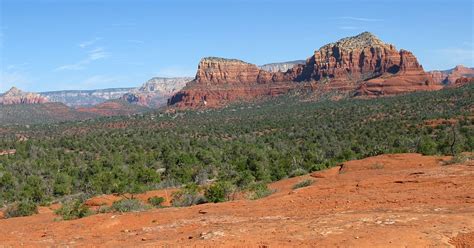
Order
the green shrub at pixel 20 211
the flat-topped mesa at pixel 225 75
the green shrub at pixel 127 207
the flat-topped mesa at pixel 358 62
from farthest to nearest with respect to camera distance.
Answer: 1. the flat-topped mesa at pixel 225 75
2. the flat-topped mesa at pixel 358 62
3. the green shrub at pixel 20 211
4. the green shrub at pixel 127 207

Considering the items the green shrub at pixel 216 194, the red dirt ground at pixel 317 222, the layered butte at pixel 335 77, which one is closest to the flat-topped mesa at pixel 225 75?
the layered butte at pixel 335 77

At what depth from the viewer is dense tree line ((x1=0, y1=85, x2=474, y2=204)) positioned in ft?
121

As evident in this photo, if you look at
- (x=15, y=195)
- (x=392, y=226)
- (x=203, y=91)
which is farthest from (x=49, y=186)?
(x=203, y=91)

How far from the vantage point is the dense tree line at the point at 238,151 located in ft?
121

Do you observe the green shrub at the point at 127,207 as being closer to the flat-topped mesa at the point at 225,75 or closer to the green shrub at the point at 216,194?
the green shrub at the point at 216,194

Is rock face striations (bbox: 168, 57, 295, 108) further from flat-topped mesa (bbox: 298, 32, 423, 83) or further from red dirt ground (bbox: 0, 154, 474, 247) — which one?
red dirt ground (bbox: 0, 154, 474, 247)

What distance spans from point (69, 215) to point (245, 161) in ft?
84.3

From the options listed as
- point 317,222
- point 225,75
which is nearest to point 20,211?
point 317,222

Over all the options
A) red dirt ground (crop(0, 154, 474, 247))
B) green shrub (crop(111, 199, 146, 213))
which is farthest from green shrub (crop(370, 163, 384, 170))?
green shrub (crop(111, 199, 146, 213))

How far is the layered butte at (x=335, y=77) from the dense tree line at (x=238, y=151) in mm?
46778

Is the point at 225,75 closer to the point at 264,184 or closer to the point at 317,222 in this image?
the point at 264,184

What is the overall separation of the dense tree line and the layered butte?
153 ft

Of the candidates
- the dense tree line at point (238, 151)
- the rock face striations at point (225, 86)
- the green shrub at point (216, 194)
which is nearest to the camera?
the green shrub at point (216, 194)

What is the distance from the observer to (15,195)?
1398 inches
